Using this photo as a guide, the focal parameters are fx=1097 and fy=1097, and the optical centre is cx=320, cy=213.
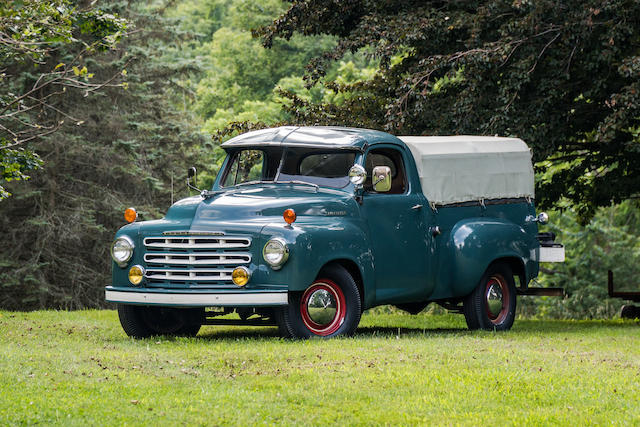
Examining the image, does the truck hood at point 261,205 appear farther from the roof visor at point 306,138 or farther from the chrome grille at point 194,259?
the roof visor at point 306,138

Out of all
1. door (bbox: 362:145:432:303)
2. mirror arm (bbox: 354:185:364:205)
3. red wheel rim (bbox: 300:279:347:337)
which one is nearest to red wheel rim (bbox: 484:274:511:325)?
door (bbox: 362:145:432:303)

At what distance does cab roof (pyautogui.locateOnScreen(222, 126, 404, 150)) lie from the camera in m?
12.7

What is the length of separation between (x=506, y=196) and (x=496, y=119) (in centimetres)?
188

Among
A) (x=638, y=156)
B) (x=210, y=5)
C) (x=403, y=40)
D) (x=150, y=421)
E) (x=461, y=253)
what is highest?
(x=210, y=5)

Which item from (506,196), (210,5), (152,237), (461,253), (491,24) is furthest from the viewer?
(210,5)

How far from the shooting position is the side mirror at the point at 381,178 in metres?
12.5

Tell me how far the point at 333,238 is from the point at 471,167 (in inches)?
125

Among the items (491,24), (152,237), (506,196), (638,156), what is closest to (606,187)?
(638,156)

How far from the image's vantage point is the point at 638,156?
18.9m

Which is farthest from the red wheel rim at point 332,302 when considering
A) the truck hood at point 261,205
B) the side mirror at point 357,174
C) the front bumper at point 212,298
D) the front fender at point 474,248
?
the front fender at point 474,248

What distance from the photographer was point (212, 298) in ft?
36.7

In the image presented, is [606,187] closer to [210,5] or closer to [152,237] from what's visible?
[152,237]

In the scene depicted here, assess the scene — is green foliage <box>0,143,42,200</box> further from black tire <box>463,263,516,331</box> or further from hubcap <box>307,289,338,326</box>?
black tire <box>463,263,516,331</box>

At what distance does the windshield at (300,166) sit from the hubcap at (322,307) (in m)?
1.43
